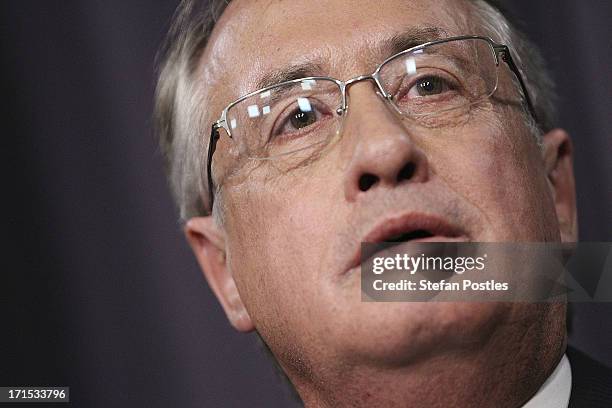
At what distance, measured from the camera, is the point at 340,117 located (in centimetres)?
111

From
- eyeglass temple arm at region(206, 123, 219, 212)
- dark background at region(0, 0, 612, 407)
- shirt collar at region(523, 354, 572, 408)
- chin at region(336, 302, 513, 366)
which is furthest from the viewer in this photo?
Result: dark background at region(0, 0, 612, 407)

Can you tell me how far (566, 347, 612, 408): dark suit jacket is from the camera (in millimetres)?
1134

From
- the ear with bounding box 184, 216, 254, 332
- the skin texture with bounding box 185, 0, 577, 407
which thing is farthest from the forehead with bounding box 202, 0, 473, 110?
the ear with bounding box 184, 216, 254, 332

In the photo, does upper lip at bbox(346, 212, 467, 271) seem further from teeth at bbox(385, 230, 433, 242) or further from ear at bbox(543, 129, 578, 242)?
ear at bbox(543, 129, 578, 242)

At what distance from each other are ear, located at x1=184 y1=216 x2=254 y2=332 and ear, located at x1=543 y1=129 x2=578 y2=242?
565mm

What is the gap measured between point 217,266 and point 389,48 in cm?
53

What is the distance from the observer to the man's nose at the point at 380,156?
3.24 ft

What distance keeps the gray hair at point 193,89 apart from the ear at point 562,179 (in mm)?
35

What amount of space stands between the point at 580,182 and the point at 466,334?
2.91 feet

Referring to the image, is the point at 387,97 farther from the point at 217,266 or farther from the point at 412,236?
the point at 217,266

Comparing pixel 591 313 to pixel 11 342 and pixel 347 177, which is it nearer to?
pixel 347 177

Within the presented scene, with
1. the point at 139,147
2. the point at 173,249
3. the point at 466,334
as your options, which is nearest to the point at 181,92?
the point at 139,147

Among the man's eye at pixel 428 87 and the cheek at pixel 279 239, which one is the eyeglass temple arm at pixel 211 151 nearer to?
the cheek at pixel 279 239

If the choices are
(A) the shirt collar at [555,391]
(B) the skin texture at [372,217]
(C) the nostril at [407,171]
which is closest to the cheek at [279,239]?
(B) the skin texture at [372,217]
